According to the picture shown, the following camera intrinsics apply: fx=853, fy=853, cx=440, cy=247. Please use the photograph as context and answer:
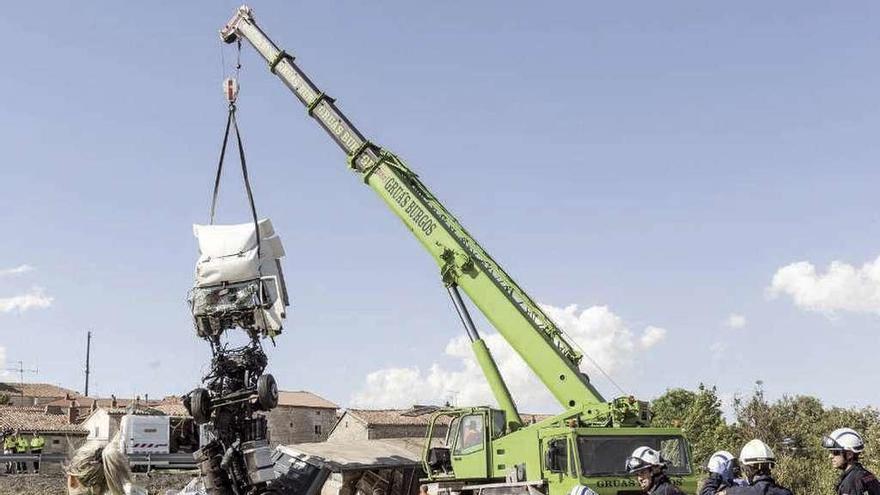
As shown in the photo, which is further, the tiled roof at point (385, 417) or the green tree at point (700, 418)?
the tiled roof at point (385, 417)

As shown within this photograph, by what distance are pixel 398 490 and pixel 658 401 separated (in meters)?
33.8

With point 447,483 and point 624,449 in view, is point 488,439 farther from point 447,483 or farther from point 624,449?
point 624,449

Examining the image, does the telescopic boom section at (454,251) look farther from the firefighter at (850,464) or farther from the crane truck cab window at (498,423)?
the firefighter at (850,464)

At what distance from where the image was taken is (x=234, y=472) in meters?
17.1

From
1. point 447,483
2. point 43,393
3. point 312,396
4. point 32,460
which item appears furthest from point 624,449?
point 43,393

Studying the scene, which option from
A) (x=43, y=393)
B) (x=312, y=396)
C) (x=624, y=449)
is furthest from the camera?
(x=43, y=393)

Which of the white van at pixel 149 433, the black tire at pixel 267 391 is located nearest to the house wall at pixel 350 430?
the white van at pixel 149 433

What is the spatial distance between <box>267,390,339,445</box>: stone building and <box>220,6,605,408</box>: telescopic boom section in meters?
41.6

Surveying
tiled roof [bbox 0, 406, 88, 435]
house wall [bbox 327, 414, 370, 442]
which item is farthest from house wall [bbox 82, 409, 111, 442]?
house wall [bbox 327, 414, 370, 442]

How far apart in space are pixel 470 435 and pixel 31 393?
82.9 meters

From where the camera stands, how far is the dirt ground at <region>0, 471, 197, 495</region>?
1209 inches

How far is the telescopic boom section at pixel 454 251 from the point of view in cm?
1706

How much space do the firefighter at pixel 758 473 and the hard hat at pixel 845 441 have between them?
2.92 feet

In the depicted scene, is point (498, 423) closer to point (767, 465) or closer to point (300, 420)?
point (767, 465)
